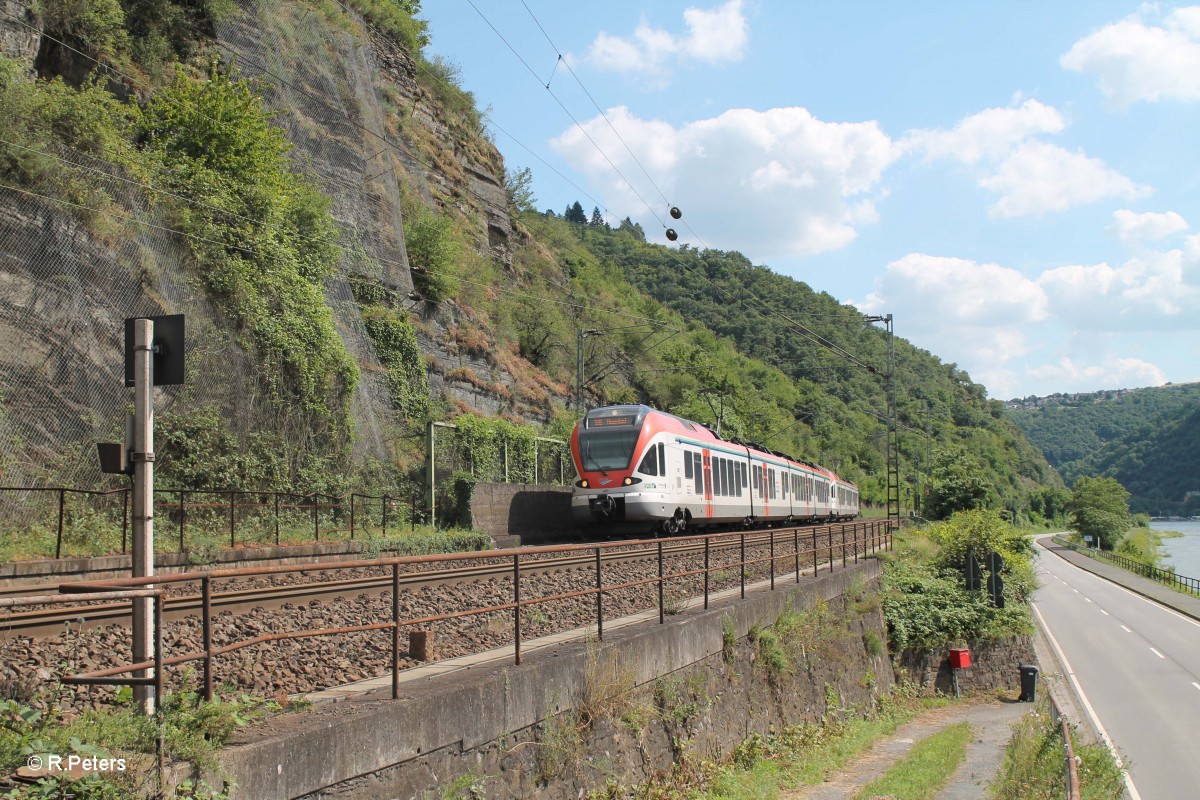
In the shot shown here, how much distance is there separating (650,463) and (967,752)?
939 centimetres

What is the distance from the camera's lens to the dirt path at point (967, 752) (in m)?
11.8

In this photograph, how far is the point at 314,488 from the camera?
2047 cm

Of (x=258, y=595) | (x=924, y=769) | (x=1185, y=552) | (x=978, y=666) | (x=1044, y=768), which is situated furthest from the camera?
(x=1185, y=552)

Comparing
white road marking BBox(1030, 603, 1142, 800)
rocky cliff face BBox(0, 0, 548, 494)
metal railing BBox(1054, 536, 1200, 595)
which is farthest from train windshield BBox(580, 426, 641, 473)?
metal railing BBox(1054, 536, 1200, 595)

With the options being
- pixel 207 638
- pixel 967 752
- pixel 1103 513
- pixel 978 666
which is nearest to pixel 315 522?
pixel 967 752

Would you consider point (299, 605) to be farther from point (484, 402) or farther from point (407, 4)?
point (407, 4)

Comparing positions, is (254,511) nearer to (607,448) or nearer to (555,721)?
(607,448)

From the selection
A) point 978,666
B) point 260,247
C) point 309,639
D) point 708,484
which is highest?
point 260,247

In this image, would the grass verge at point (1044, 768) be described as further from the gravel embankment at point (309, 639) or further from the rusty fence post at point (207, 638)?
the rusty fence post at point (207, 638)

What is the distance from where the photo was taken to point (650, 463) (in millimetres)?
22734

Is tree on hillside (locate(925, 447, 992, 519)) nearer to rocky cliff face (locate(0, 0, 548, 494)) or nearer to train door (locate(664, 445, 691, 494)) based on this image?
rocky cliff face (locate(0, 0, 548, 494))

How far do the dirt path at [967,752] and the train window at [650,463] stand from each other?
786 centimetres

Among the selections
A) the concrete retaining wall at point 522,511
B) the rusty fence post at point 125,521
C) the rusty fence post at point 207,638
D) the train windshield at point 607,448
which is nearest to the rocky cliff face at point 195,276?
the rusty fence post at point 125,521

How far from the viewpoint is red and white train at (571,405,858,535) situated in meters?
22.4
